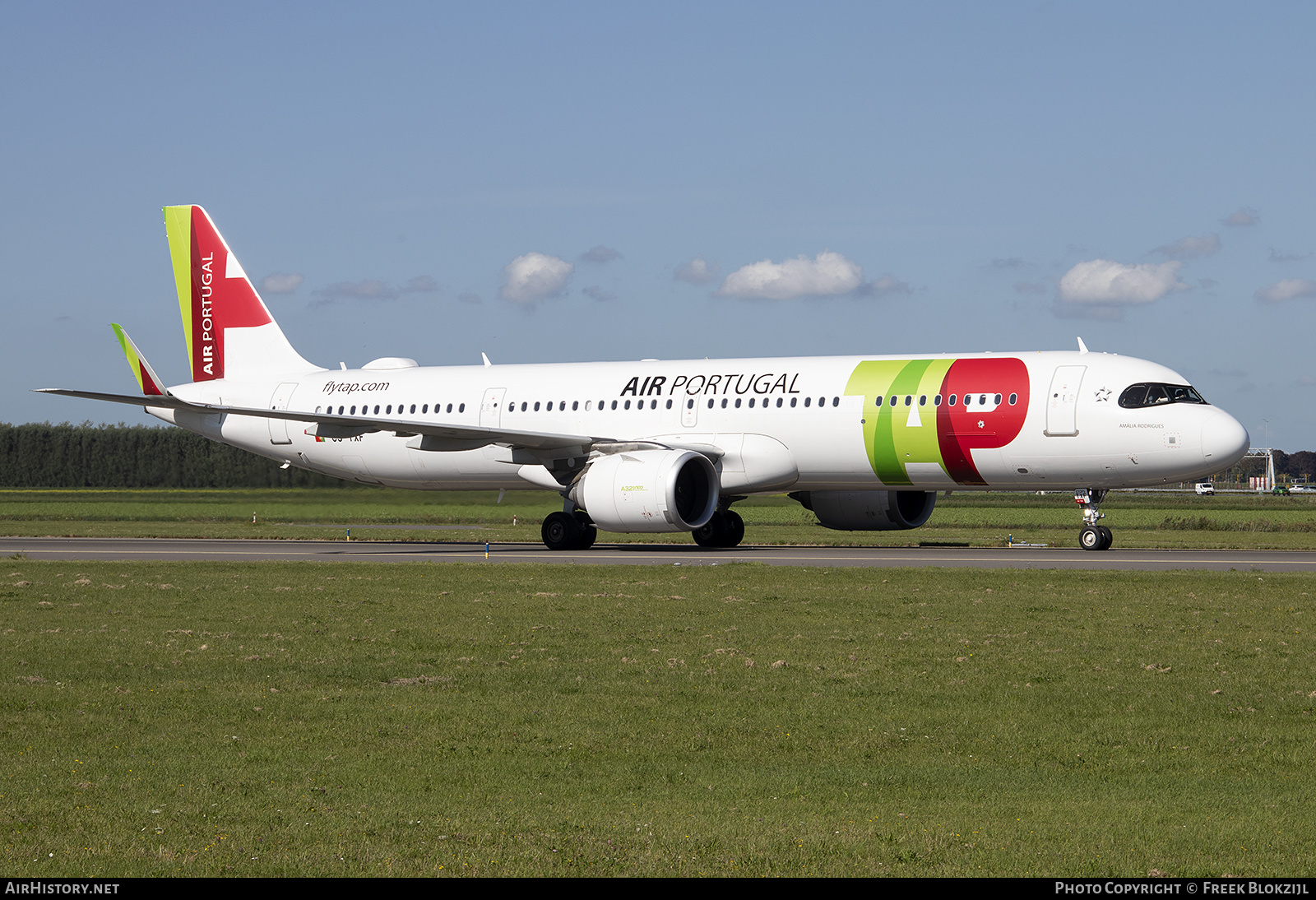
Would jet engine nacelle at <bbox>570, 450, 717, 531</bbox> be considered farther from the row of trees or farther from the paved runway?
the row of trees

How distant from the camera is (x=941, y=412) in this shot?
27.0 metres

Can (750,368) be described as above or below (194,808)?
above

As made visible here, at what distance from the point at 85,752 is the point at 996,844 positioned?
5.81m

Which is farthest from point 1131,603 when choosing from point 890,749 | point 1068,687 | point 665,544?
point 665,544

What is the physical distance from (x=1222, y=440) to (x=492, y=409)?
55.6 feet

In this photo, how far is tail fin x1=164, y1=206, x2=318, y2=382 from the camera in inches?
1457

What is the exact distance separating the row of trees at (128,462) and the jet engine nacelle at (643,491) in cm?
1072

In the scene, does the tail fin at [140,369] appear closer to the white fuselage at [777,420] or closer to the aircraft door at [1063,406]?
the white fuselage at [777,420]

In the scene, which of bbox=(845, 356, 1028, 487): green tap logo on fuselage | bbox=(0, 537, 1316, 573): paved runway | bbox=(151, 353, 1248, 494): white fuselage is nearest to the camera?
bbox=(0, 537, 1316, 573): paved runway

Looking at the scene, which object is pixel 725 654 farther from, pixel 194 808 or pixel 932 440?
pixel 932 440

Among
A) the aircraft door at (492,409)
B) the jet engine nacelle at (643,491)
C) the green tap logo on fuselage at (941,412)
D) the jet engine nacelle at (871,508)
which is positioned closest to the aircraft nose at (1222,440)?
the green tap logo on fuselage at (941,412)

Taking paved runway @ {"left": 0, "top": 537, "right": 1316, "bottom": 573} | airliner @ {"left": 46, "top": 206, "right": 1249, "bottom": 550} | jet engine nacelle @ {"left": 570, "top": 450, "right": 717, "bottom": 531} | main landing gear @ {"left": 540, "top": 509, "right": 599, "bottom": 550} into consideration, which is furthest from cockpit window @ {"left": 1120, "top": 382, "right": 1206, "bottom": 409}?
main landing gear @ {"left": 540, "top": 509, "right": 599, "bottom": 550}

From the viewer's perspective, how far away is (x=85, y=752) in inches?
339

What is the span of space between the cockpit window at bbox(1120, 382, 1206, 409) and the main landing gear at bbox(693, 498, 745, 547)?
9.50 m
